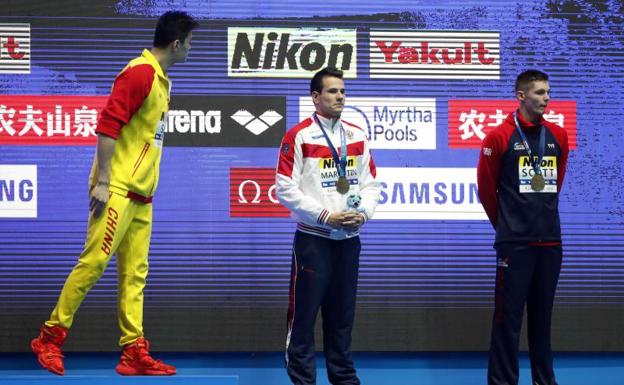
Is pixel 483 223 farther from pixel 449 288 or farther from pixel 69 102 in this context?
pixel 69 102

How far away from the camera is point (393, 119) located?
186 inches

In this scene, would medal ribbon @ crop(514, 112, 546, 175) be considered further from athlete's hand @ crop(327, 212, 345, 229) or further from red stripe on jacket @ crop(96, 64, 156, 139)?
red stripe on jacket @ crop(96, 64, 156, 139)

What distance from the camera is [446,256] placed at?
4.76 metres

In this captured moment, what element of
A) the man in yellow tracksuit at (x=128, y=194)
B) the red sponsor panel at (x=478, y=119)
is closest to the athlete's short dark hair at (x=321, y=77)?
the man in yellow tracksuit at (x=128, y=194)

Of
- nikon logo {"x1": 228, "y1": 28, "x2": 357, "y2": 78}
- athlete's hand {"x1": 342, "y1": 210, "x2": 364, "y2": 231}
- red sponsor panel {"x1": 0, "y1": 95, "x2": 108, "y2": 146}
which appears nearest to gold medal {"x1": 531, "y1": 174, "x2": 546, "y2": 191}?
athlete's hand {"x1": 342, "y1": 210, "x2": 364, "y2": 231}

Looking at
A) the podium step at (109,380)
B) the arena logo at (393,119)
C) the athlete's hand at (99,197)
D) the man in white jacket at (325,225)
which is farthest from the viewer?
the arena logo at (393,119)

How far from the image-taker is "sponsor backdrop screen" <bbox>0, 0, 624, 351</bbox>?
4.63 meters

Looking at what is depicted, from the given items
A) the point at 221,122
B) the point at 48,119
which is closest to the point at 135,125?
the point at 221,122

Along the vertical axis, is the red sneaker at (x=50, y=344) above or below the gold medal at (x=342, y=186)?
below

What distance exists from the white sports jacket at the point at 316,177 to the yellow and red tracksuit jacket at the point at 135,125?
54 cm

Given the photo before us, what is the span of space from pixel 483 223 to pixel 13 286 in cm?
262

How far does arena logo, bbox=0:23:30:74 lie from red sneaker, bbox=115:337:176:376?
1.88m

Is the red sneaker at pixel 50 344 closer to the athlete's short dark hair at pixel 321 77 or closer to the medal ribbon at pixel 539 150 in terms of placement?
the athlete's short dark hair at pixel 321 77

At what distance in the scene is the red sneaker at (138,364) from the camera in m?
3.49
